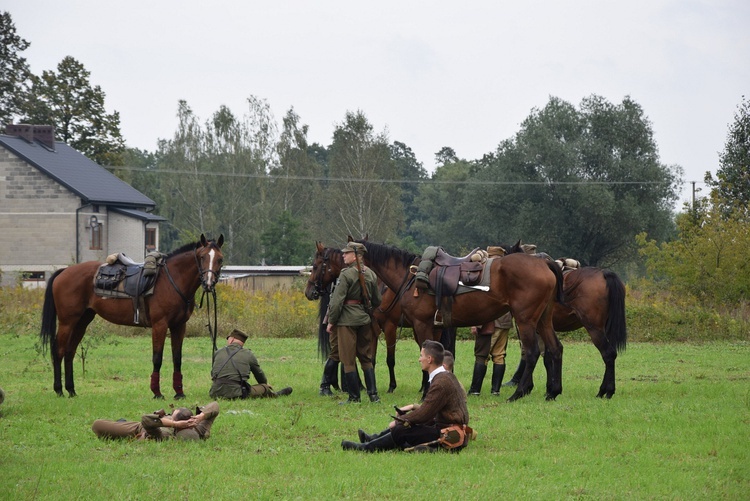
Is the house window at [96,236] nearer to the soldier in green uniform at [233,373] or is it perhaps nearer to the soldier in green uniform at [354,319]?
the soldier in green uniform at [233,373]

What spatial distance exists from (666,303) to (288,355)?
1191 cm

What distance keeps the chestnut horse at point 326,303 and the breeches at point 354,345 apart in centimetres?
60

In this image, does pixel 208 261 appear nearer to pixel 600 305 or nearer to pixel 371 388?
pixel 371 388

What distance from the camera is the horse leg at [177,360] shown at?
12969 millimetres

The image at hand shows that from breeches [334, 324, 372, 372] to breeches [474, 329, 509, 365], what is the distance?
66.4 inches

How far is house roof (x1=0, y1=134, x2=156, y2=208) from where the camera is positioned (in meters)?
46.5

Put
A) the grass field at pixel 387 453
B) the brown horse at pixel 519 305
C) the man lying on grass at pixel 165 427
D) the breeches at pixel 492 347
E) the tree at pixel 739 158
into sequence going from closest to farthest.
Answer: the grass field at pixel 387 453
the man lying on grass at pixel 165 427
the brown horse at pixel 519 305
the breeches at pixel 492 347
the tree at pixel 739 158

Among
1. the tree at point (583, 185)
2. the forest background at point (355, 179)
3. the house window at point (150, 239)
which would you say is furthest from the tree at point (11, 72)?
the tree at point (583, 185)

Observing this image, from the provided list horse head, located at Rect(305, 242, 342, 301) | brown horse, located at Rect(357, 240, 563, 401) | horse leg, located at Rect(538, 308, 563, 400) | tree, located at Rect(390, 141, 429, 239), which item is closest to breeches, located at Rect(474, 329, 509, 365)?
brown horse, located at Rect(357, 240, 563, 401)

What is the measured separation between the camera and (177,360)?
13273 mm

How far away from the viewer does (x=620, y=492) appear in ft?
24.0

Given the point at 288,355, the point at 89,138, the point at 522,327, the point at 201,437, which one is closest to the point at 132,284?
the point at 201,437

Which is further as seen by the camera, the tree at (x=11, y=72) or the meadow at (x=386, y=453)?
the tree at (x=11, y=72)

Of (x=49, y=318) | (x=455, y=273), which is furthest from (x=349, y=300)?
(x=49, y=318)
